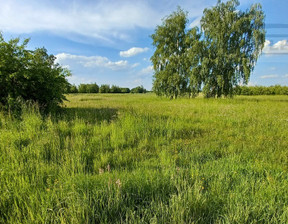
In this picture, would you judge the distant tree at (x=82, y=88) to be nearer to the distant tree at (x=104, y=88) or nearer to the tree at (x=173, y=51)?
the distant tree at (x=104, y=88)

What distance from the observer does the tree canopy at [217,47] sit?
750 inches

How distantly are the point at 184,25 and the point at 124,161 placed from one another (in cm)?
2730

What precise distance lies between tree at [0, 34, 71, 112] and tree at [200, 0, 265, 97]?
19.2 meters

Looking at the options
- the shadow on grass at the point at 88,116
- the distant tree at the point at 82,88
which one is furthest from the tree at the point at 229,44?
the distant tree at the point at 82,88

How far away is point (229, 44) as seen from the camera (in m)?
20.1

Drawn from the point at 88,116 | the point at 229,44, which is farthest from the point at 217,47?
the point at 88,116

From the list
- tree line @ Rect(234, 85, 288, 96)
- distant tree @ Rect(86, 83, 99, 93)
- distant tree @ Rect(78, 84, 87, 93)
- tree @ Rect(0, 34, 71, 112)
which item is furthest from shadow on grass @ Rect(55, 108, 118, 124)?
distant tree @ Rect(86, 83, 99, 93)

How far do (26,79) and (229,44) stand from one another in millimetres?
23533

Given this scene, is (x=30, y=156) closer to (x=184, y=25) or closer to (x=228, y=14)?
(x=228, y=14)

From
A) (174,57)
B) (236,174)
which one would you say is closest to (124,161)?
(236,174)

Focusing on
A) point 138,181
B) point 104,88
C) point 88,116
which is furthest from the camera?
point 104,88

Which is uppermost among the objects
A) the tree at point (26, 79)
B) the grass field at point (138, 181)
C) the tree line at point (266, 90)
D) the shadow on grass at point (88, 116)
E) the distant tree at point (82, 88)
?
the distant tree at point (82, 88)

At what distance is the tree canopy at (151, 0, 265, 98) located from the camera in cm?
1906

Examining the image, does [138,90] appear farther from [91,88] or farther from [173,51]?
[173,51]
